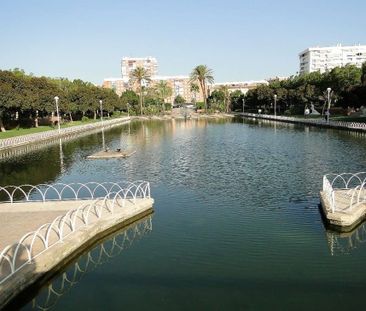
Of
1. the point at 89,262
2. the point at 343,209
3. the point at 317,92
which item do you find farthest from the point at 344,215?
the point at 317,92

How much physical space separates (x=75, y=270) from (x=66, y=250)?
689 millimetres

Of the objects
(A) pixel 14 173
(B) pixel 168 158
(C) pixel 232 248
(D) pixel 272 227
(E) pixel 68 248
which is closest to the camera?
(E) pixel 68 248

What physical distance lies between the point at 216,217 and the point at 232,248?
350 centimetres

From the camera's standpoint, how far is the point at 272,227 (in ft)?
54.0

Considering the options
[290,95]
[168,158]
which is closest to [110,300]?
[168,158]

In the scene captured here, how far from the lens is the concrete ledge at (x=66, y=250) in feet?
35.4

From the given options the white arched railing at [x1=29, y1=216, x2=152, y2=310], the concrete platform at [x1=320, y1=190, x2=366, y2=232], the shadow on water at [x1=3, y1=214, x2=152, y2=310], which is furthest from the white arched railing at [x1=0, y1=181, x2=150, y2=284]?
the concrete platform at [x1=320, y1=190, x2=366, y2=232]

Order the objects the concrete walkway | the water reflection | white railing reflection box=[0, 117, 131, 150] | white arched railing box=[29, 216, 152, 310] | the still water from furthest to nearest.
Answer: white railing reflection box=[0, 117, 131, 150], the concrete walkway, the water reflection, white arched railing box=[29, 216, 152, 310], the still water

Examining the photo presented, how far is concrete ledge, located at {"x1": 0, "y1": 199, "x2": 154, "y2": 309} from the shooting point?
10.8 m

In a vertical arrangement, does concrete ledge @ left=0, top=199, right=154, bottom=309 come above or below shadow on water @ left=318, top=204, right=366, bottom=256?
above

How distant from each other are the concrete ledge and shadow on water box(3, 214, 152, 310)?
18cm

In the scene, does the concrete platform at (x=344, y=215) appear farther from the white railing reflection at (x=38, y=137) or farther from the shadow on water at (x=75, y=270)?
the white railing reflection at (x=38, y=137)

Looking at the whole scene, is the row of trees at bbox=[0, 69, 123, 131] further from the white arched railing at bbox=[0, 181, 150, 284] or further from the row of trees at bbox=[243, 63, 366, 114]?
the row of trees at bbox=[243, 63, 366, 114]

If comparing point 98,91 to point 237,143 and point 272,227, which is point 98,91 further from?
point 272,227
